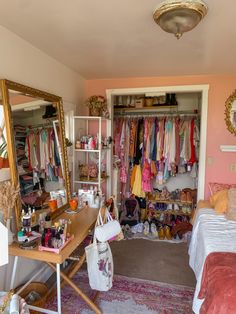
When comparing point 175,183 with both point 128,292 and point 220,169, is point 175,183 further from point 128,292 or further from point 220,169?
point 128,292

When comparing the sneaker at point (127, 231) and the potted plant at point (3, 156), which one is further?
the sneaker at point (127, 231)

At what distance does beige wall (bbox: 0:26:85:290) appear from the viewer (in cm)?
175

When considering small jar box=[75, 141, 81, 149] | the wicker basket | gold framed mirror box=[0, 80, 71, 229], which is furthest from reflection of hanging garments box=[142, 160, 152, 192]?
the wicker basket

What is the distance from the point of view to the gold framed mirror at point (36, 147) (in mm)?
1772

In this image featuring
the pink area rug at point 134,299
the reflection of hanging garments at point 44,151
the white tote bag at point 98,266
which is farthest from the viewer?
the reflection of hanging garments at point 44,151

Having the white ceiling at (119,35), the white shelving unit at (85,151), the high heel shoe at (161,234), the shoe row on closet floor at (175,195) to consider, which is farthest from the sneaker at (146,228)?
the white ceiling at (119,35)

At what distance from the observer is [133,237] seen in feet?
11.3

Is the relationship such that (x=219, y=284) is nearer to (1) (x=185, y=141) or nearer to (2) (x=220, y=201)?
(2) (x=220, y=201)

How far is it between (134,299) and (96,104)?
221 centimetres

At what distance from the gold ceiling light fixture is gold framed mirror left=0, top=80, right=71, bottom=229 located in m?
1.17

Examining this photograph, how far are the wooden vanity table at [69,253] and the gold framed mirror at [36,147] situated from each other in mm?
239

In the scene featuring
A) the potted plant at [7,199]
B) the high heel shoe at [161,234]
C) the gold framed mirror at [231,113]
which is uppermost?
the gold framed mirror at [231,113]

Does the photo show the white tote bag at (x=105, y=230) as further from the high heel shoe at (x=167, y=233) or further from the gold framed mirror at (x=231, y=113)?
the gold framed mirror at (x=231, y=113)

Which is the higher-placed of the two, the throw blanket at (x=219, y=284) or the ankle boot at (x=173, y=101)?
the ankle boot at (x=173, y=101)
